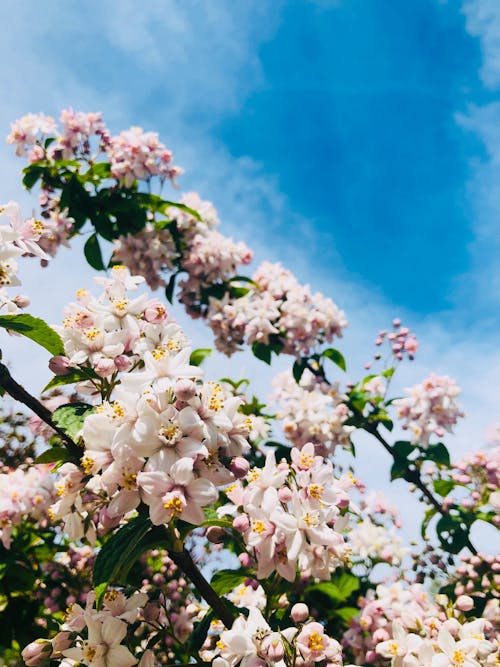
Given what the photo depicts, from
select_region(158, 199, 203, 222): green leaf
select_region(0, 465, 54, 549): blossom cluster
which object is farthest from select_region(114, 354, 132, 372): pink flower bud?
select_region(158, 199, 203, 222): green leaf

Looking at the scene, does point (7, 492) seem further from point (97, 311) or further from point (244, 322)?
point (244, 322)

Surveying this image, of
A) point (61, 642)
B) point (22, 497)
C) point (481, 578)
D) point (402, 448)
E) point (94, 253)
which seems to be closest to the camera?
point (61, 642)

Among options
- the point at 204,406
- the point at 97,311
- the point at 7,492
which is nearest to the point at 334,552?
the point at 204,406

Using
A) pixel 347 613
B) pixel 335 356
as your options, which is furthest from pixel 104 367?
pixel 335 356

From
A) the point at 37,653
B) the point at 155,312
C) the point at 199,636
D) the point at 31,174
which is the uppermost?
the point at 31,174

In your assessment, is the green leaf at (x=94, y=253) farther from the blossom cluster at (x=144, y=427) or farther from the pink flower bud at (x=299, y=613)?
the pink flower bud at (x=299, y=613)

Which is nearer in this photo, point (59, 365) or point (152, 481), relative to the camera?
point (152, 481)

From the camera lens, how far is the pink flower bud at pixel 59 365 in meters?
2.29

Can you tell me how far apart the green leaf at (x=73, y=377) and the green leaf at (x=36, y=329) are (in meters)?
0.11

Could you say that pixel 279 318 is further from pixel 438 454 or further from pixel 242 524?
pixel 242 524

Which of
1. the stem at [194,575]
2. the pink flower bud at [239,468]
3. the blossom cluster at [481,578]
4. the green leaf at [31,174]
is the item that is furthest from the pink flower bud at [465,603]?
the green leaf at [31,174]

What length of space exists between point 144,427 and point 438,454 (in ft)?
13.6

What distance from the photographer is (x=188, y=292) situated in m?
6.65

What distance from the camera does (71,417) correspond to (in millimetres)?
2195
